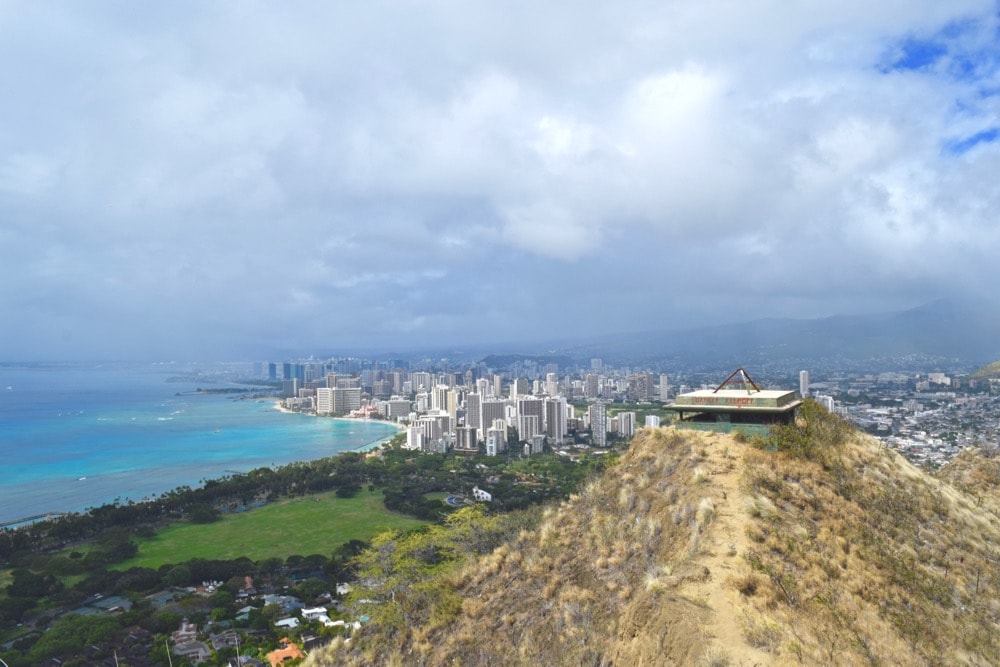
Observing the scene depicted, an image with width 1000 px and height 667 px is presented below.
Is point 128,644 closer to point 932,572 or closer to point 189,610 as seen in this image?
point 189,610

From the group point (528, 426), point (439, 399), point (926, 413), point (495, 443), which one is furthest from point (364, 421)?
point (926, 413)

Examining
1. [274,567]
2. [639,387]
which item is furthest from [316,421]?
[274,567]

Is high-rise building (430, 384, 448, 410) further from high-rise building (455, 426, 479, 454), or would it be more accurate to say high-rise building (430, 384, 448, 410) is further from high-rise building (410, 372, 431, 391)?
high-rise building (410, 372, 431, 391)

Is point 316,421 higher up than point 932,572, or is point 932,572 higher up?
point 932,572

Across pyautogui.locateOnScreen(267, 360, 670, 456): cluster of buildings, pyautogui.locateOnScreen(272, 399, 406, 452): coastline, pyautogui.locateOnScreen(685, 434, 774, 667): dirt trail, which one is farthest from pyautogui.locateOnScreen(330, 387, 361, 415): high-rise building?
pyautogui.locateOnScreen(685, 434, 774, 667): dirt trail

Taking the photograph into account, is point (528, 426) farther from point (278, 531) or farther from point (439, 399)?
point (278, 531)

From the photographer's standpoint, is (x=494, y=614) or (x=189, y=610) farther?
(x=189, y=610)

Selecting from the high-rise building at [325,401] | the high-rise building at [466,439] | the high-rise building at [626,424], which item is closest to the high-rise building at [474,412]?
the high-rise building at [466,439]
